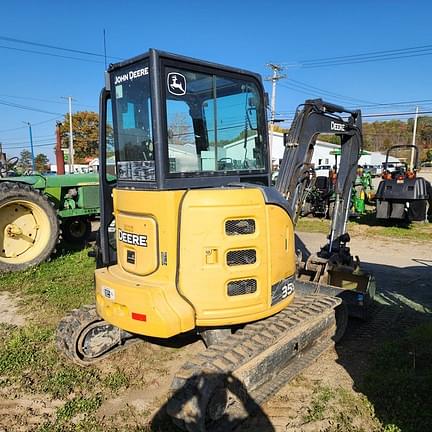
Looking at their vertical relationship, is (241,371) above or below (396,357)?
above

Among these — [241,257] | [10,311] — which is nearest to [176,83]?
[241,257]

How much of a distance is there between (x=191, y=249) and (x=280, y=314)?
4.26 feet

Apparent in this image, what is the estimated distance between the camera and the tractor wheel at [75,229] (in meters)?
9.77

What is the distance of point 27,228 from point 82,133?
54453 mm

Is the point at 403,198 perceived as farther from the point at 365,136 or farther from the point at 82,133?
the point at 365,136

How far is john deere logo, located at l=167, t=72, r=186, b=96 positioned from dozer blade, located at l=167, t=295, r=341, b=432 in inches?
82.7

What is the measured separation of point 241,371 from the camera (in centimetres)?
323

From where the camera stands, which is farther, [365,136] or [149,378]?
[365,136]

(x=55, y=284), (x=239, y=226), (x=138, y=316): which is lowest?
(x=55, y=284)

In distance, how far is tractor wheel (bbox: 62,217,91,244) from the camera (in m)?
9.77

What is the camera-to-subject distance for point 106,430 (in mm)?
3334

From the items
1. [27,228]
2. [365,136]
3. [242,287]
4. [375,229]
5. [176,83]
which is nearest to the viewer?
[176,83]

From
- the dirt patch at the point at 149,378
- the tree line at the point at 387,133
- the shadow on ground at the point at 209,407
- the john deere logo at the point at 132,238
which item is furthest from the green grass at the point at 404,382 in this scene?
the tree line at the point at 387,133

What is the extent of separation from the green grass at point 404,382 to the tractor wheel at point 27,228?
616 centimetres
